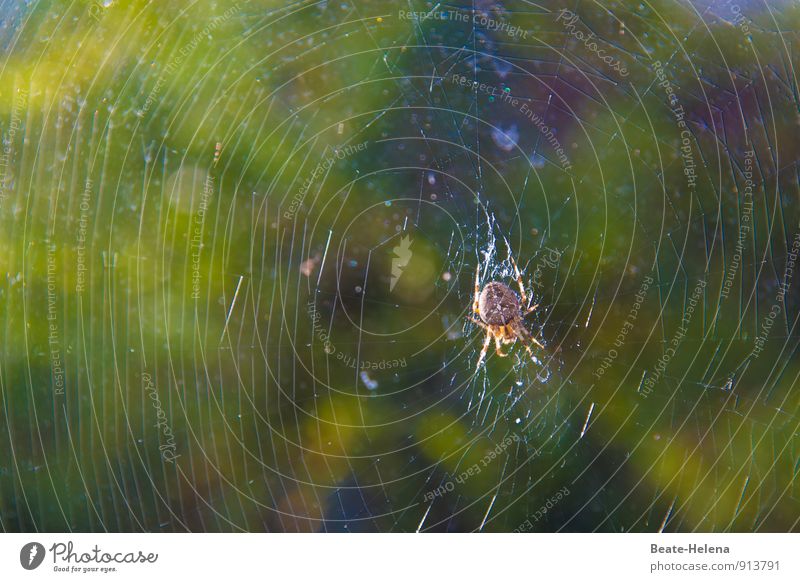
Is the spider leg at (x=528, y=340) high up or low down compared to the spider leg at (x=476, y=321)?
down

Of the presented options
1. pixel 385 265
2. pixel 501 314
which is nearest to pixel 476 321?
pixel 501 314

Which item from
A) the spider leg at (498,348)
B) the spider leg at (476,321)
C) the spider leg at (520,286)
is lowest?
the spider leg at (498,348)

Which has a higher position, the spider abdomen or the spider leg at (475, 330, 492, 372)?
the spider abdomen

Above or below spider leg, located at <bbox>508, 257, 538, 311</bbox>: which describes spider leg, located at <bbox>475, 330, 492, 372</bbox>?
below

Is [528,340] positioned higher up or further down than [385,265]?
further down

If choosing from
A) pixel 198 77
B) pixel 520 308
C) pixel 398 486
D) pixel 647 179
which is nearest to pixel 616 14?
pixel 647 179

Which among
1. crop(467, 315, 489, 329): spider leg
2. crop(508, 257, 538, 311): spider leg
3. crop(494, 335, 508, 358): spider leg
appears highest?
crop(508, 257, 538, 311): spider leg

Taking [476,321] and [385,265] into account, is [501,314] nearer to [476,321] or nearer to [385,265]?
[476,321]

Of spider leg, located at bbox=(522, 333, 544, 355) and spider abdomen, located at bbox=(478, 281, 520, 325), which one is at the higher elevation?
spider abdomen, located at bbox=(478, 281, 520, 325)
